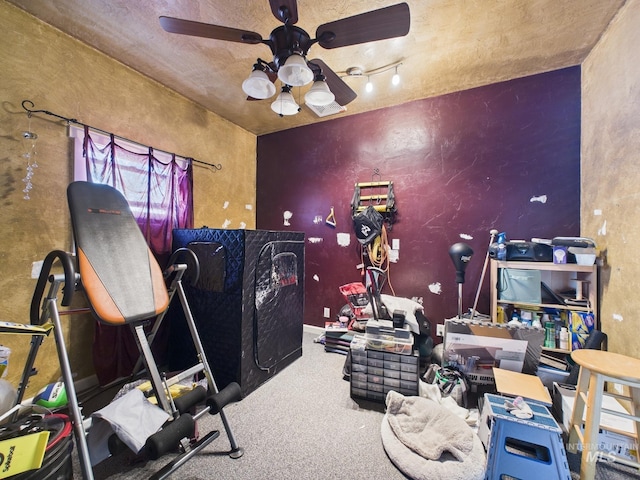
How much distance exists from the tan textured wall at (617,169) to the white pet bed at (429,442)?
4.15 ft

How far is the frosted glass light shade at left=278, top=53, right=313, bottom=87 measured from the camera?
156 centimetres

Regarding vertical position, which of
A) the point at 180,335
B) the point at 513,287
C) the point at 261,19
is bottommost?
the point at 180,335

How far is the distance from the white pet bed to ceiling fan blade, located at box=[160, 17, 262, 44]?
2502mm

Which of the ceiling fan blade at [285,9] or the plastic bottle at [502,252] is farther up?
the ceiling fan blade at [285,9]

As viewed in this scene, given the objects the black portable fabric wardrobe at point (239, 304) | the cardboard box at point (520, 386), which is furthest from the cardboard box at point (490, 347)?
the black portable fabric wardrobe at point (239, 304)

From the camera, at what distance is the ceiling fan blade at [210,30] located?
59.5 inches

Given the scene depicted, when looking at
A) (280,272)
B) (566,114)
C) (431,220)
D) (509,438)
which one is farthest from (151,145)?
(566,114)

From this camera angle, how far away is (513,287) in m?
2.29

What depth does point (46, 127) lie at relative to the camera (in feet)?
6.45

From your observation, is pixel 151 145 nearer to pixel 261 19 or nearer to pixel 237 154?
pixel 237 154

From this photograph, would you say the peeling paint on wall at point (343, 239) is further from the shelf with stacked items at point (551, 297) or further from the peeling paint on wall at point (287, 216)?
the shelf with stacked items at point (551, 297)

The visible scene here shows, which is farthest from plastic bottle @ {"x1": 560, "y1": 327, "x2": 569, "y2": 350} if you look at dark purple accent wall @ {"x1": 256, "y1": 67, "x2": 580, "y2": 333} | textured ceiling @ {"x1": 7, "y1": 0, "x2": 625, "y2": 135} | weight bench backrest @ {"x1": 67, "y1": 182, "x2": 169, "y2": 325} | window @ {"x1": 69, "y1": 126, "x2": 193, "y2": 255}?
window @ {"x1": 69, "y1": 126, "x2": 193, "y2": 255}

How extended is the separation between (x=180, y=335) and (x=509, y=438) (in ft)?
7.98

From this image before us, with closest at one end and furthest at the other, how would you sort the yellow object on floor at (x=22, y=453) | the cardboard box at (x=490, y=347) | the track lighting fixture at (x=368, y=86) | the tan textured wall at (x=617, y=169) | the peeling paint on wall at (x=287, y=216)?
the yellow object on floor at (x=22, y=453)
the tan textured wall at (x=617, y=169)
the cardboard box at (x=490, y=347)
the track lighting fixture at (x=368, y=86)
the peeling paint on wall at (x=287, y=216)
